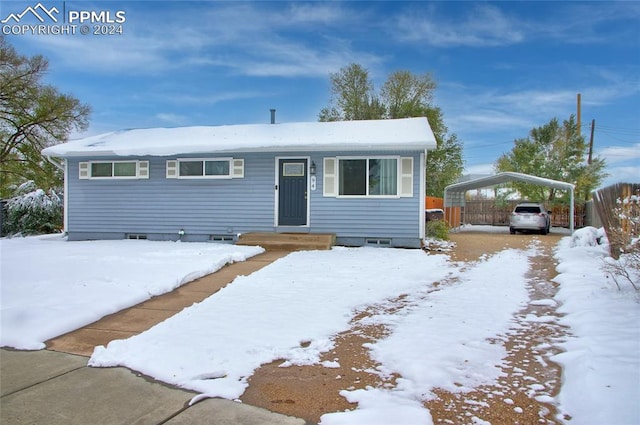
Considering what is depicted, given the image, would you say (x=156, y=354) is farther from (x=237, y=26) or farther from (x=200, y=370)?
(x=237, y=26)

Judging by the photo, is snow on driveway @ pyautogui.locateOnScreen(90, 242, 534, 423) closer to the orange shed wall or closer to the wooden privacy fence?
the wooden privacy fence

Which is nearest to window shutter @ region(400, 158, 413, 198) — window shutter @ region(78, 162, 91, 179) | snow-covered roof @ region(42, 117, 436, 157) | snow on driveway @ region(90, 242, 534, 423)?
snow-covered roof @ region(42, 117, 436, 157)

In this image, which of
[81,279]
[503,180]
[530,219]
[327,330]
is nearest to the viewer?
[327,330]

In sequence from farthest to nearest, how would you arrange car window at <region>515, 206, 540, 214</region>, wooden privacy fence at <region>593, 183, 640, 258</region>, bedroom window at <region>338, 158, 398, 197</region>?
car window at <region>515, 206, 540, 214</region> < bedroom window at <region>338, 158, 398, 197</region> < wooden privacy fence at <region>593, 183, 640, 258</region>

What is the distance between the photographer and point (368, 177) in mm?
10766

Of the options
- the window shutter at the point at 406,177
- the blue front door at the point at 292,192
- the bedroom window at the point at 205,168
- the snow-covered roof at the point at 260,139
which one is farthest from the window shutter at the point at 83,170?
the window shutter at the point at 406,177

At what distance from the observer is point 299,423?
2531 millimetres

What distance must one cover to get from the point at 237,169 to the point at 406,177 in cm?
465

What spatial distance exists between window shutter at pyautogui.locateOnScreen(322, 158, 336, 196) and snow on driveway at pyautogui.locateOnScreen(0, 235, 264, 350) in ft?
8.50

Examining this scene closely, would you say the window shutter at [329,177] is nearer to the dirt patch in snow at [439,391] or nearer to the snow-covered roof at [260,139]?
the snow-covered roof at [260,139]

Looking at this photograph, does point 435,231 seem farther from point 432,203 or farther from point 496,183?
point 496,183

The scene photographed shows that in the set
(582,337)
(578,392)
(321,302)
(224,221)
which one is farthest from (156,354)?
(224,221)

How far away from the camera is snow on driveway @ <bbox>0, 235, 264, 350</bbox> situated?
454 cm

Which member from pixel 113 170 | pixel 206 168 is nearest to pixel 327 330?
pixel 206 168
